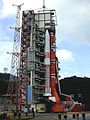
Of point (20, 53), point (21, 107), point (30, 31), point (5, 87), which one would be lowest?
point (21, 107)

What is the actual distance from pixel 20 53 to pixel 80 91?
6589 centimetres

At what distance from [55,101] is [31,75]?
47.7ft

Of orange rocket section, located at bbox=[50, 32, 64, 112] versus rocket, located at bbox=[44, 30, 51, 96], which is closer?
orange rocket section, located at bbox=[50, 32, 64, 112]

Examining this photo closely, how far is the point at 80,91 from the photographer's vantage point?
197500 mm

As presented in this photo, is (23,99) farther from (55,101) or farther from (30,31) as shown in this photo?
(30,31)

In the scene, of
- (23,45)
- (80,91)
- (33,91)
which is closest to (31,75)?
(33,91)

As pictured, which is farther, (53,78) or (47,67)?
(53,78)

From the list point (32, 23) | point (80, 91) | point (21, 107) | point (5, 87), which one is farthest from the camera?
point (80, 91)

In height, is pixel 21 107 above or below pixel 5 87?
below

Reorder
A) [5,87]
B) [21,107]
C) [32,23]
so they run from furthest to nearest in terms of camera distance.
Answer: [5,87] < [32,23] < [21,107]

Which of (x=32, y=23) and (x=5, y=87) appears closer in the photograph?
(x=32, y=23)

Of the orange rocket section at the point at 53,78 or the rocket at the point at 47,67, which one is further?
the rocket at the point at 47,67

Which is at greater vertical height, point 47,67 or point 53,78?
point 47,67

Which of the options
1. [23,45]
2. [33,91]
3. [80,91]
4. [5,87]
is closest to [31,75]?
[33,91]
